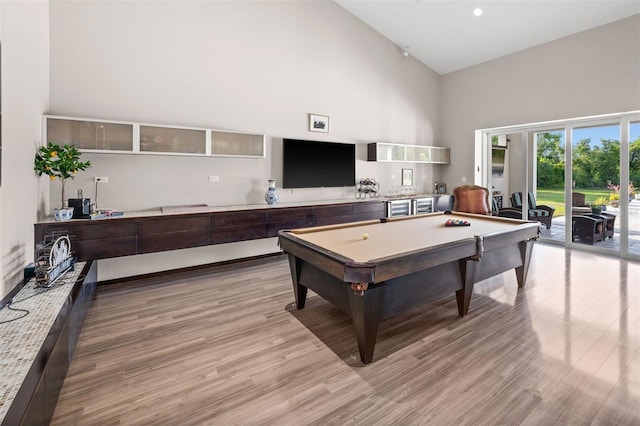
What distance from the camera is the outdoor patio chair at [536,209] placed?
6.08m

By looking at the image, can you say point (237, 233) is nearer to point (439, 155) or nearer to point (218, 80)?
point (218, 80)

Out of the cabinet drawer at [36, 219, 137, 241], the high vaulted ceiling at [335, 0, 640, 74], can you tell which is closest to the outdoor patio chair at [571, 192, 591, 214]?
the high vaulted ceiling at [335, 0, 640, 74]

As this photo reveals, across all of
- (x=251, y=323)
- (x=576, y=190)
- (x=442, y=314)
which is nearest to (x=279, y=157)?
(x=251, y=323)

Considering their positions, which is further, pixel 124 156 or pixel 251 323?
pixel 124 156

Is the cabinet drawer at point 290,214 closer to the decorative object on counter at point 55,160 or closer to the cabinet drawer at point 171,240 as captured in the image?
the cabinet drawer at point 171,240

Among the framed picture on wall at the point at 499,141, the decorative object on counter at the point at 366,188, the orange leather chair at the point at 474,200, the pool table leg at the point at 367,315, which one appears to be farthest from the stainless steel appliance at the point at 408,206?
the pool table leg at the point at 367,315

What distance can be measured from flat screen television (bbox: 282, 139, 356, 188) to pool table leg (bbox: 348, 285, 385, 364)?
10.5ft

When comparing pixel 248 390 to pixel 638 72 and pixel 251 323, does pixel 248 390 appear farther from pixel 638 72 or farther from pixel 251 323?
pixel 638 72

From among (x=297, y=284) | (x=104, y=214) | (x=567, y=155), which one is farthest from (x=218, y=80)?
(x=567, y=155)

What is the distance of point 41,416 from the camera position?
1.40 metres

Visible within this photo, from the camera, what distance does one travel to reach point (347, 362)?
218cm

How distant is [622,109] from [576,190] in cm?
144

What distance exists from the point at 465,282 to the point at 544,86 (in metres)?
4.92

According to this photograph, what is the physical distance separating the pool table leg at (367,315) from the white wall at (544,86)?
214 inches
